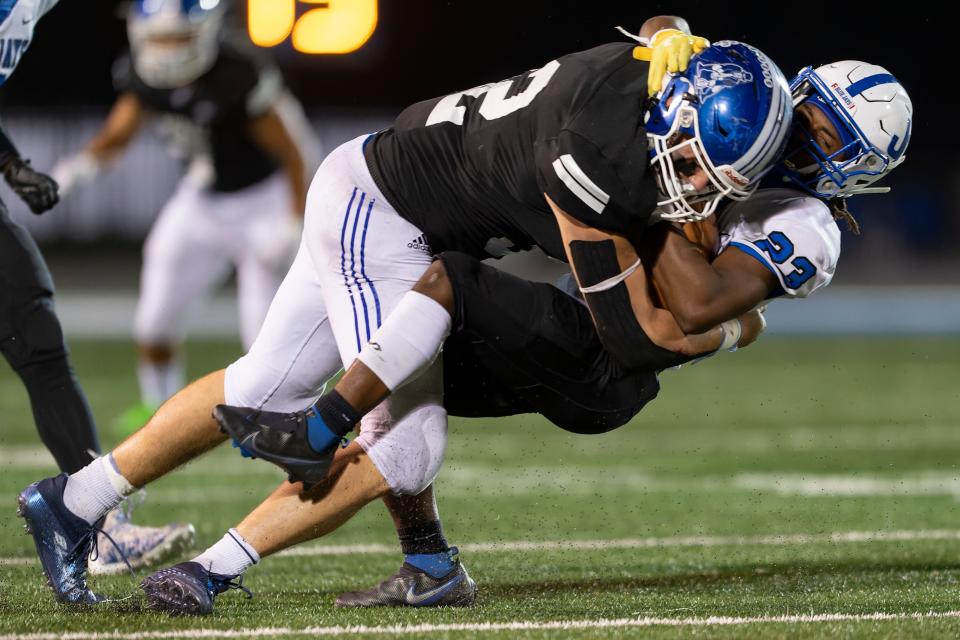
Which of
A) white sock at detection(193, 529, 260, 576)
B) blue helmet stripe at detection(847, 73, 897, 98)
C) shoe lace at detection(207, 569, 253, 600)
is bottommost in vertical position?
shoe lace at detection(207, 569, 253, 600)

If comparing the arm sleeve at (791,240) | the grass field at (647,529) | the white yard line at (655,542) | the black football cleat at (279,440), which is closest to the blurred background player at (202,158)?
the grass field at (647,529)

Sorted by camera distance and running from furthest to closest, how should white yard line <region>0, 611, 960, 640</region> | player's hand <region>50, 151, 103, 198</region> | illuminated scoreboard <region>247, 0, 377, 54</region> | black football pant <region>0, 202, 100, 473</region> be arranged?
illuminated scoreboard <region>247, 0, 377, 54</region> → player's hand <region>50, 151, 103, 198</region> → black football pant <region>0, 202, 100, 473</region> → white yard line <region>0, 611, 960, 640</region>

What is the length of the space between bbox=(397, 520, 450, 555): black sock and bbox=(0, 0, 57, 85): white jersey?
1.56 meters

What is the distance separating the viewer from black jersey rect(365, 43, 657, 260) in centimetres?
284

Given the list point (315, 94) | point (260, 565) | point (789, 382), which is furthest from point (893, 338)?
point (260, 565)

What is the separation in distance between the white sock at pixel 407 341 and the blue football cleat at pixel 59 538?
2.51 feet

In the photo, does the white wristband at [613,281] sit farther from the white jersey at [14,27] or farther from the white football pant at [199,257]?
the white football pant at [199,257]

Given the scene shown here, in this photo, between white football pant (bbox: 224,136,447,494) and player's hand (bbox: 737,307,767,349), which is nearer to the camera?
white football pant (bbox: 224,136,447,494)

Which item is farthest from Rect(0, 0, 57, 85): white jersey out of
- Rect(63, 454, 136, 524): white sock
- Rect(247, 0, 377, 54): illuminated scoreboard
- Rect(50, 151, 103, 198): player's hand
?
Rect(247, 0, 377, 54): illuminated scoreboard

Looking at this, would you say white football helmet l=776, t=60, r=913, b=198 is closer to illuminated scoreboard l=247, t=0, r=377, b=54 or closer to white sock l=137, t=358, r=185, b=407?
white sock l=137, t=358, r=185, b=407

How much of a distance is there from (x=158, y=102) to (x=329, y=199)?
4.16 m

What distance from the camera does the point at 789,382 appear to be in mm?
8922

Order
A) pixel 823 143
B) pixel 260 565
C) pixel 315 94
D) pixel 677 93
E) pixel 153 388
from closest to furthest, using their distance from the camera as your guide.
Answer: pixel 677 93 < pixel 823 143 < pixel 260 565 < pixel 153 388 < pixel 315 94

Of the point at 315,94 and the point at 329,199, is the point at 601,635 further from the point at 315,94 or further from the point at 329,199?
the point at 315,94
